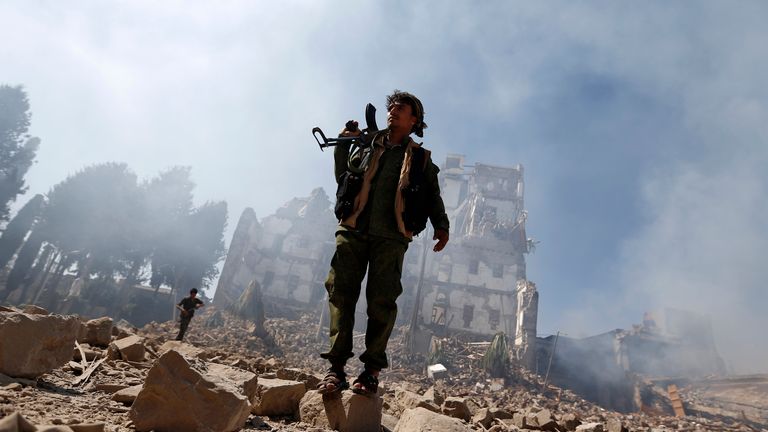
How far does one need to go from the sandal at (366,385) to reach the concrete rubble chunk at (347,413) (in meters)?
0.02

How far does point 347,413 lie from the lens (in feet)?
6.29

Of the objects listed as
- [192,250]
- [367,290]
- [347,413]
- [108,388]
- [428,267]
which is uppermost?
[428,267]

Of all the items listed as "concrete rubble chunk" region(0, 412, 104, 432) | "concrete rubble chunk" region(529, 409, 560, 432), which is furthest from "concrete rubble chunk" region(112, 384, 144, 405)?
"concrete rubble chunk" region(529, 409, 560, 432)

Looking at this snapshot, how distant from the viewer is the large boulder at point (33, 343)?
5.56 feet

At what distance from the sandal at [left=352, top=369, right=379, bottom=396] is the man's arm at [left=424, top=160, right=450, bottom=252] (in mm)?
892

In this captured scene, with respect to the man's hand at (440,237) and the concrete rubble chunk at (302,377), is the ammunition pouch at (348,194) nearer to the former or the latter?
the man's hand at (440,237)

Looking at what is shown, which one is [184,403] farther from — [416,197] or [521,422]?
[521,422]

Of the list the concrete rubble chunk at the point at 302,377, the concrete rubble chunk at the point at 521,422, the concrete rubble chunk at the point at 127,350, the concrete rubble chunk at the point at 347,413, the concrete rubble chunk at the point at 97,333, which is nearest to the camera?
the concrete rubble chunk at the point at 347,413

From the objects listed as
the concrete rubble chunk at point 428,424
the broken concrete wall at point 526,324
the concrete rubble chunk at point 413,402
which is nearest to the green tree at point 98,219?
the broken concrete wall at point 526,324

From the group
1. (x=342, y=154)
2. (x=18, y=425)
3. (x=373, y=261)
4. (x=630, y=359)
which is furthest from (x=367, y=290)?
(x=630, y=359)

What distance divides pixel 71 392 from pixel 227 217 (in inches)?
1411

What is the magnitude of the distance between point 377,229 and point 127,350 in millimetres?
2396

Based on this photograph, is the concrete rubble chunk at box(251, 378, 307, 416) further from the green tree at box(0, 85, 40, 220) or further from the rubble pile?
the green tree at box(0, 85, 40, 220)

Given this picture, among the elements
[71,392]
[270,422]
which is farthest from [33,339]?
[270,422]
